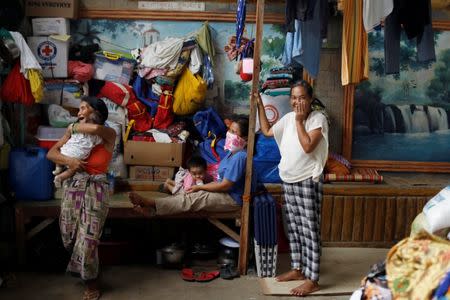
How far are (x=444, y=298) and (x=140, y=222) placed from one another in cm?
460

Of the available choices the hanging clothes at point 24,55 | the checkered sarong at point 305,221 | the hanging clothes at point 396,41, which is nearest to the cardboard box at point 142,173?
the hanging clothes at point 24,55

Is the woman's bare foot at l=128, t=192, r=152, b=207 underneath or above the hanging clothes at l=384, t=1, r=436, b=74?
underneath

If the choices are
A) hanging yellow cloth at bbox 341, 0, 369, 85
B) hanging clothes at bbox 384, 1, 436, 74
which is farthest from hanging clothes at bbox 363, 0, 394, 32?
hanging clothes at bbox 384, 1, 436, 74

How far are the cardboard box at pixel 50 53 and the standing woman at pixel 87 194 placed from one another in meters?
1.69

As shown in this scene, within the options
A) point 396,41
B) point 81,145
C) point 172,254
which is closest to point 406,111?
point 396,41

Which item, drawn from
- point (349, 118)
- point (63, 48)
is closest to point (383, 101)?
point (349, 118)

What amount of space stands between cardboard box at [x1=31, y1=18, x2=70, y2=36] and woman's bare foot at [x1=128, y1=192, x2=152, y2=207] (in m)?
2.20

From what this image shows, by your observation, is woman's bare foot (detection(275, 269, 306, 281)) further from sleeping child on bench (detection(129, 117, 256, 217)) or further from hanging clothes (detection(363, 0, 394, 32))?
hanging clothes (detection(363, 0, 394, 32))

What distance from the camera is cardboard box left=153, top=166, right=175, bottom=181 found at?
6109mm

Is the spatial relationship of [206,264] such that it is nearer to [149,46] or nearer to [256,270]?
[256,270]

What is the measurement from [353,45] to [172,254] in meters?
2.70

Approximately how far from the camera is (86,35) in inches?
250

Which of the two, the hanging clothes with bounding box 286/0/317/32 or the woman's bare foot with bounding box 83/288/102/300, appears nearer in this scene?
the woman's bare foot with bounding box 83/288/102/300

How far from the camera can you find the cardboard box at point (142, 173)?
241 inches
